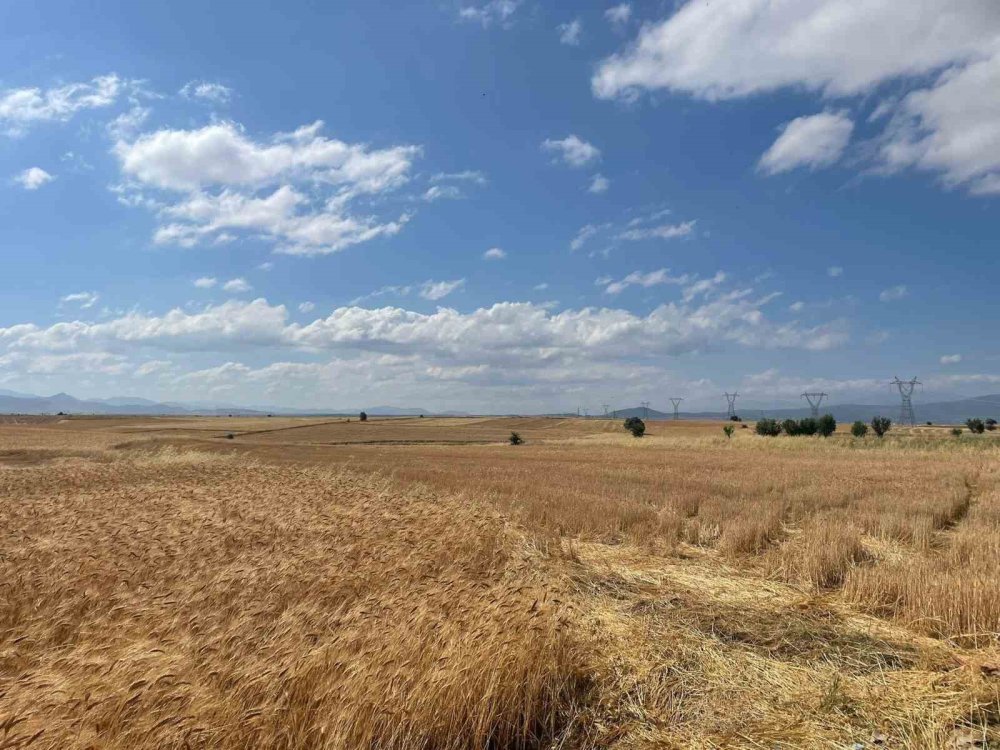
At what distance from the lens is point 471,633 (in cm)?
531

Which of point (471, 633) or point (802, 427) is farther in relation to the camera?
point (802, 427)

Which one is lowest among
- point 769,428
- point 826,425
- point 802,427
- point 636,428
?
point 636,428

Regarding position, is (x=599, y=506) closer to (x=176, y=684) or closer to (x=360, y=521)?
(x=360, y=521)

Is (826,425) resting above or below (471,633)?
below

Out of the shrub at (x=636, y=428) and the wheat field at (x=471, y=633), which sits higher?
the wheat field at (x=471, y=633)

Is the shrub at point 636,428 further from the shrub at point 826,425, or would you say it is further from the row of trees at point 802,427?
the shrub at point 826,425

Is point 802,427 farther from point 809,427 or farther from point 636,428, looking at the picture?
point 636,428

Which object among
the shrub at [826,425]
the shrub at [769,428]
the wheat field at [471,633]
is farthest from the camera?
the shrub at [769,428]

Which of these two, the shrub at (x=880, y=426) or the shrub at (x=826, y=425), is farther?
the shrub at (x=880, y=426)

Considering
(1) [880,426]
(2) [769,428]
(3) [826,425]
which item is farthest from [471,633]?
(1) [880,426]

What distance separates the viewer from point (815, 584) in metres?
9.66

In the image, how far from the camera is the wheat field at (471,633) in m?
4.42

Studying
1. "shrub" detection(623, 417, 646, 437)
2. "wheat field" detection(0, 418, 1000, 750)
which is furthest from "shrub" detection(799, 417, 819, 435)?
"wheat field" detection(0, 418, 1000, 750)

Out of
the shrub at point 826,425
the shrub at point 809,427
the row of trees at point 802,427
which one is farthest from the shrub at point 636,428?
the shrub at point 826,425
